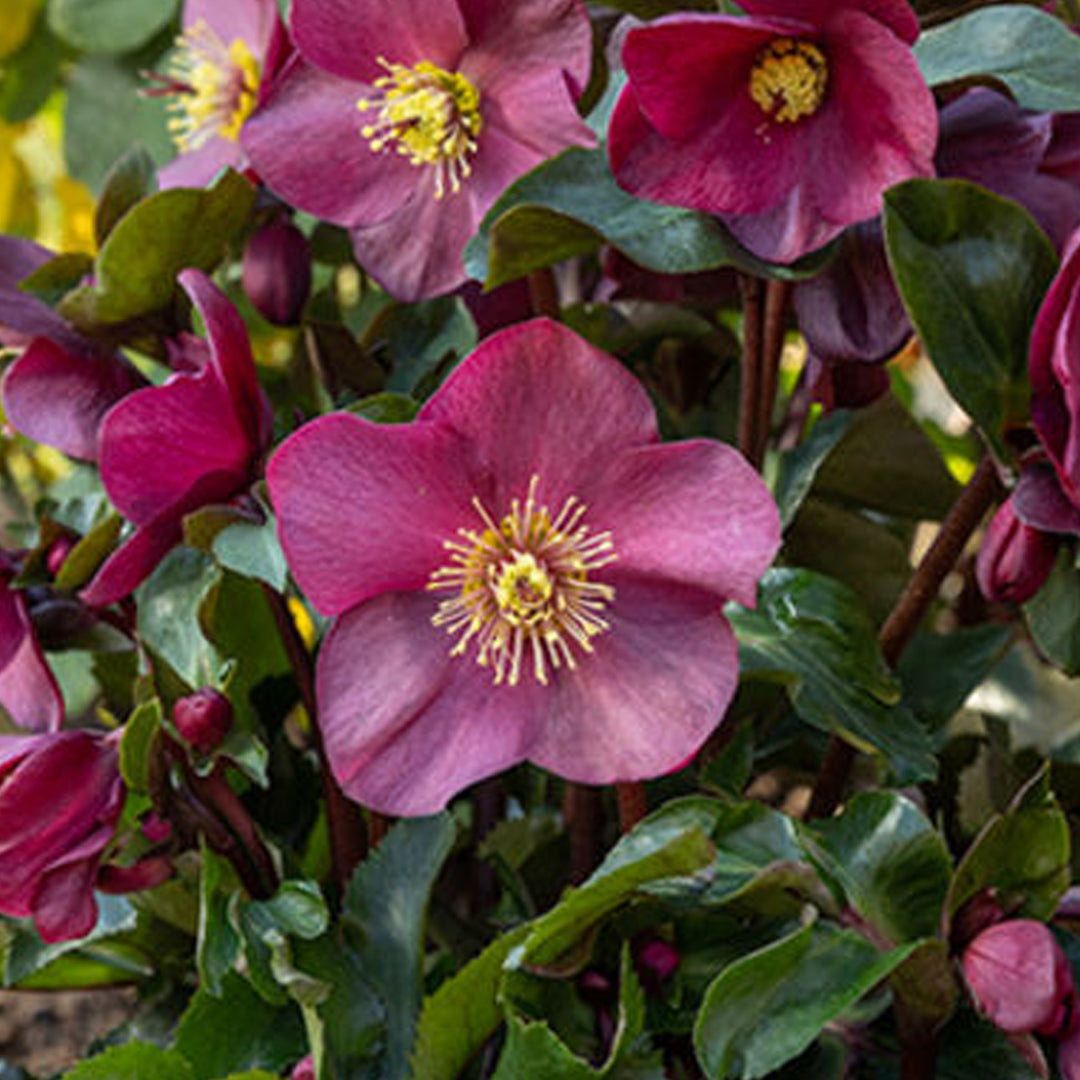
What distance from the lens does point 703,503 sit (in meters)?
0.53

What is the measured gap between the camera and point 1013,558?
555 mm

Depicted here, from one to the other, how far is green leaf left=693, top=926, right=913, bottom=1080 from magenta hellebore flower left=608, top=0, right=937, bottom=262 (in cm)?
Result: 23

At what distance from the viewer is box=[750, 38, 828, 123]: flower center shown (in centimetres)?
54

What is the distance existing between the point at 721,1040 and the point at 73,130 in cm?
95

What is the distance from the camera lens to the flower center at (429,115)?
23.8 inches

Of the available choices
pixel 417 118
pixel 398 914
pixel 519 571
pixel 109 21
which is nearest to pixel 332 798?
pixel 398 914

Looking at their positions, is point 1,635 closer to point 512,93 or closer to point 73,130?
point 512,93

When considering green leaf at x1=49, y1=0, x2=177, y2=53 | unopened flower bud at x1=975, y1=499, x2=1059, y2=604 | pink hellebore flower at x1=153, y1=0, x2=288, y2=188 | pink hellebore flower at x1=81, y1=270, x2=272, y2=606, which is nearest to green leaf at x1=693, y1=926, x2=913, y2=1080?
unopened flower bud at x1=975, y1=499, x2=1059, y2=604

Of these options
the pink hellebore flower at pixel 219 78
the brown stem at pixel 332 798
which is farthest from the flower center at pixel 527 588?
the pink hellebore flower at pixel 219 78

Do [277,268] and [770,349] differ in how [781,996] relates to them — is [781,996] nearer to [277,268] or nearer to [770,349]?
[770,349]

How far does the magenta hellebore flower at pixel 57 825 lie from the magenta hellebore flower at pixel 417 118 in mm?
218

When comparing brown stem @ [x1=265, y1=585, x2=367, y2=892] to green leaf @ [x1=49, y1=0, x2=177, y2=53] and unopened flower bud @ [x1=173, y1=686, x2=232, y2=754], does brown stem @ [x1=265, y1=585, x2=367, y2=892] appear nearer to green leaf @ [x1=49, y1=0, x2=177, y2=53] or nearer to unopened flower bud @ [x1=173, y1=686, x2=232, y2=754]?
unopened flower bud @ [x1=173, y1=686, x2=232, y2=754]

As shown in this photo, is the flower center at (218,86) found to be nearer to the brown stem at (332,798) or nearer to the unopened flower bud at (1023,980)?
the brown stem at (332,798)

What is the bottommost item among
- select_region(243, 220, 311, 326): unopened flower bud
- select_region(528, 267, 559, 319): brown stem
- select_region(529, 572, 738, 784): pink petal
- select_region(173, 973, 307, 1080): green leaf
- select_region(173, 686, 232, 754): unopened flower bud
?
select_region(173, 973, 307, 1080): green leaf
